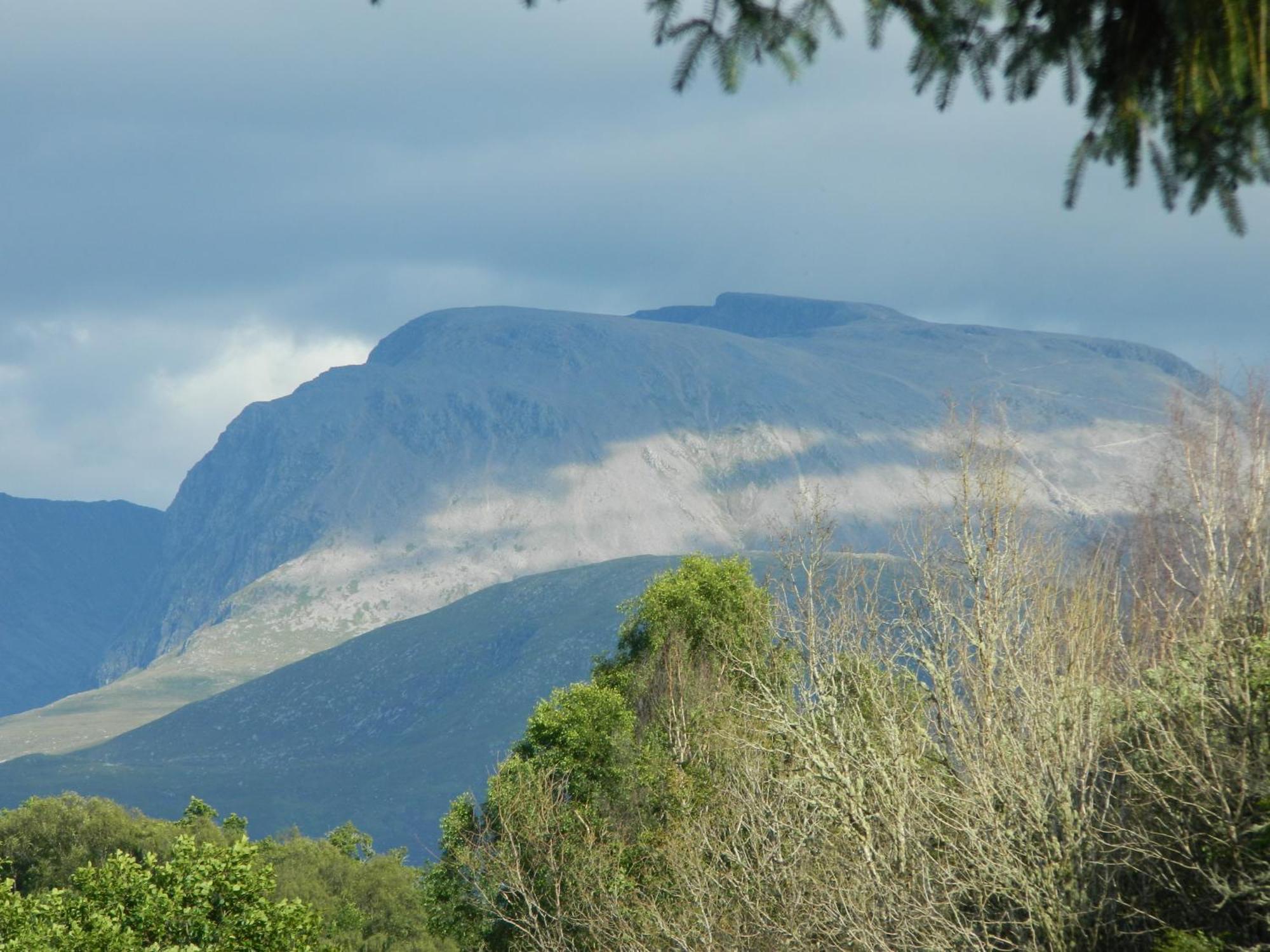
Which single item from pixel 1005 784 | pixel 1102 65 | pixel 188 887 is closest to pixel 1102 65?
pixel 1102 65

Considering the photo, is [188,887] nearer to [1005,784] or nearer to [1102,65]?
[1005,784]

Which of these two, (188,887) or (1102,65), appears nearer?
(1102,65)

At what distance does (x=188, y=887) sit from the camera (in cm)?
1881

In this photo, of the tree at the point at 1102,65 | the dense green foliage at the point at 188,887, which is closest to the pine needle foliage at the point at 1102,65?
the tree at the point at 1102,65

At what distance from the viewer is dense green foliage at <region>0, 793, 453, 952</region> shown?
18.4 meters

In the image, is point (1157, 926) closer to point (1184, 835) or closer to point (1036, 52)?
point (1184, 835)

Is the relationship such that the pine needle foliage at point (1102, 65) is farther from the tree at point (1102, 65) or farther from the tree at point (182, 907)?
the tree at point (182, 907)

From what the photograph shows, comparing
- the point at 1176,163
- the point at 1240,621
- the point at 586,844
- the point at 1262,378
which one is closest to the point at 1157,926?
the point at 1240,621

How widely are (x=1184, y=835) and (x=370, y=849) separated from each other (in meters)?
74.1

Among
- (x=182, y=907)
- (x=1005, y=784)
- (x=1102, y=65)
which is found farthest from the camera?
(x=182, y=907)

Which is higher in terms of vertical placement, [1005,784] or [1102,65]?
[1102,65]

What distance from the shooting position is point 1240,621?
18.0 metres

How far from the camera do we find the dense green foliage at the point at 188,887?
18413mm

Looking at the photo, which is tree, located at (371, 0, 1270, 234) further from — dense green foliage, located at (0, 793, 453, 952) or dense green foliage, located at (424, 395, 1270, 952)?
dense green foliage, located at (0, 793, 453, 952)
